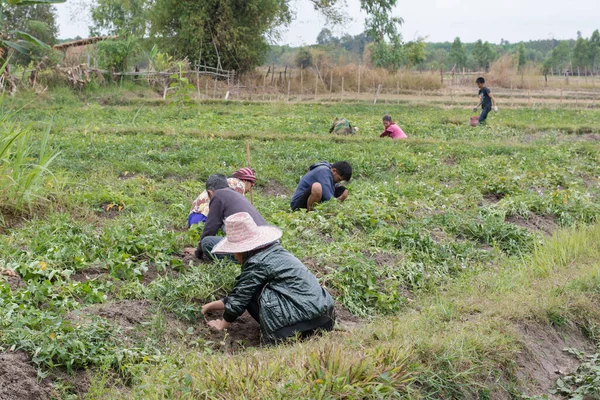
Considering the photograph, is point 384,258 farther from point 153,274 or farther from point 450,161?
point 450,161

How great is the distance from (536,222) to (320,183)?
2.78m

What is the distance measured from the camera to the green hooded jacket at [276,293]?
467cm

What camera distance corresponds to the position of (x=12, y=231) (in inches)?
250

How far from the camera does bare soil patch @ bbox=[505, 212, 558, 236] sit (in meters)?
8.10

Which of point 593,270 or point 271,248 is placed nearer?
point 271,248

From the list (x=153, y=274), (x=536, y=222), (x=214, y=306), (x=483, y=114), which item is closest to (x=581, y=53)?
A: (x=483, y=114)

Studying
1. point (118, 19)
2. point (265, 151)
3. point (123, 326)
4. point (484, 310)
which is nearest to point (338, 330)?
point (484, 310)

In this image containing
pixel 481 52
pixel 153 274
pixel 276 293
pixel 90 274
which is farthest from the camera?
pixel 481 52

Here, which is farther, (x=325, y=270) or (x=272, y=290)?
(x=325, y=270)

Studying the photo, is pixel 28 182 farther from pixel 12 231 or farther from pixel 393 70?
pixel 393 70

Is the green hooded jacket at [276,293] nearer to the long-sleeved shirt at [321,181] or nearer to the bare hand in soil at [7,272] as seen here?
the bare hand in soil at [7,272]

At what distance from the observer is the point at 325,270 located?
6.05m

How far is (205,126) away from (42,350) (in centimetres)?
1203

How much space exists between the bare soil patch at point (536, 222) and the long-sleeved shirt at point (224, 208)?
3786 millimetres
